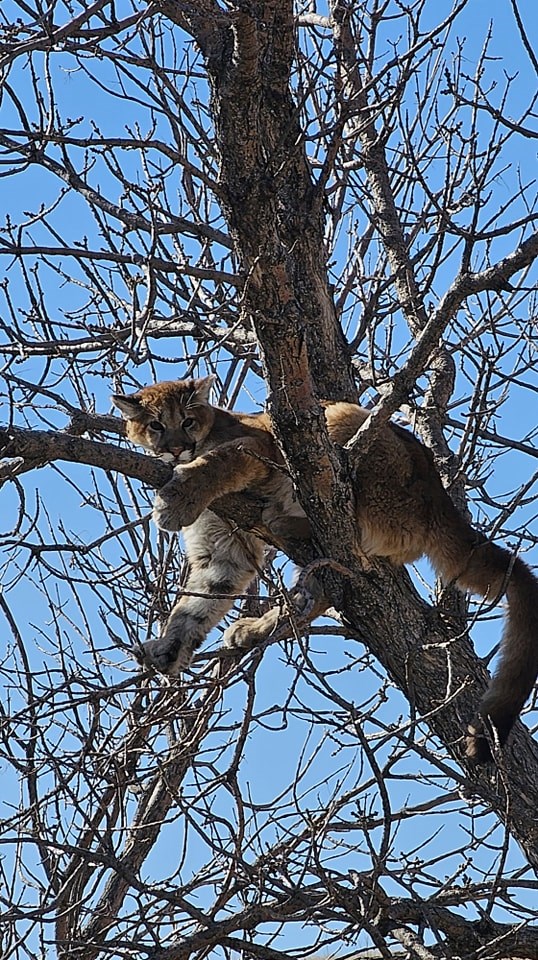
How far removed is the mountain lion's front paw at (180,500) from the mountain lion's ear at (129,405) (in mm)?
896

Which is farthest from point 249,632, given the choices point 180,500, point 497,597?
point 497,597

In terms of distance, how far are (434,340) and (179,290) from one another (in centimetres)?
246

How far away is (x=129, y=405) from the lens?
5824mm

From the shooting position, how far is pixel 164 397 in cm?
590

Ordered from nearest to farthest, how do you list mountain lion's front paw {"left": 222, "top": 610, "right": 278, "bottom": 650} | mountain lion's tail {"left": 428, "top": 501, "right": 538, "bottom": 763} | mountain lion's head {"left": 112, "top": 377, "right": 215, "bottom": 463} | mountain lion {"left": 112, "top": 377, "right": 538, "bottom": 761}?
mountain lion's tail {"left": 428, "top": 501, "right": 538, "bottom": 763}, mountain lion {"left": 112, "top": 377, "right": 538, "bottom": 761}, mountain lion's front paw {"left": 222, "top": 610, "right": 278, "bottom": 650}, mountain lion's head {"left": 112, "top": 377, "right": 215, "bottom": 463}

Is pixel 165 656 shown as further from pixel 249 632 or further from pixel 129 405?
pixel 129 405

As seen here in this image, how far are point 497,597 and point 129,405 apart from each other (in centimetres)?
218

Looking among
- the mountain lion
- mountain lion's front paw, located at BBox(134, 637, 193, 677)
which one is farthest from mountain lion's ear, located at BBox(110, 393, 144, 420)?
mountain lion's front paw, located at BBox(134, 637, 193, 677)

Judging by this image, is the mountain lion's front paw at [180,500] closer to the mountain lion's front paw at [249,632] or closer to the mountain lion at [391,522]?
the mountain lion at [391,522]

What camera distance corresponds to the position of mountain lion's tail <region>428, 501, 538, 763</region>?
15.3 ft

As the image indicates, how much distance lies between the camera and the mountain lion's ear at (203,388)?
5891 mm

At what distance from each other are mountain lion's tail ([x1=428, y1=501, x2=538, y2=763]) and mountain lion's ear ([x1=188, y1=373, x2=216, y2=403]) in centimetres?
143

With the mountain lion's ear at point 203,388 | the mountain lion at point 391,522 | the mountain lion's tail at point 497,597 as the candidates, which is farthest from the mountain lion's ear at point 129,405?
the mountain lion's tail at point 497,597

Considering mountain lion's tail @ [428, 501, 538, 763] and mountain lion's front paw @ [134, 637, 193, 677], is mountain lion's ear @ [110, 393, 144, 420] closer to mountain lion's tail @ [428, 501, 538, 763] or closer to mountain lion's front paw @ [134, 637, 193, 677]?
mountain lion's front paw @ [134, 637, 193, 677]
